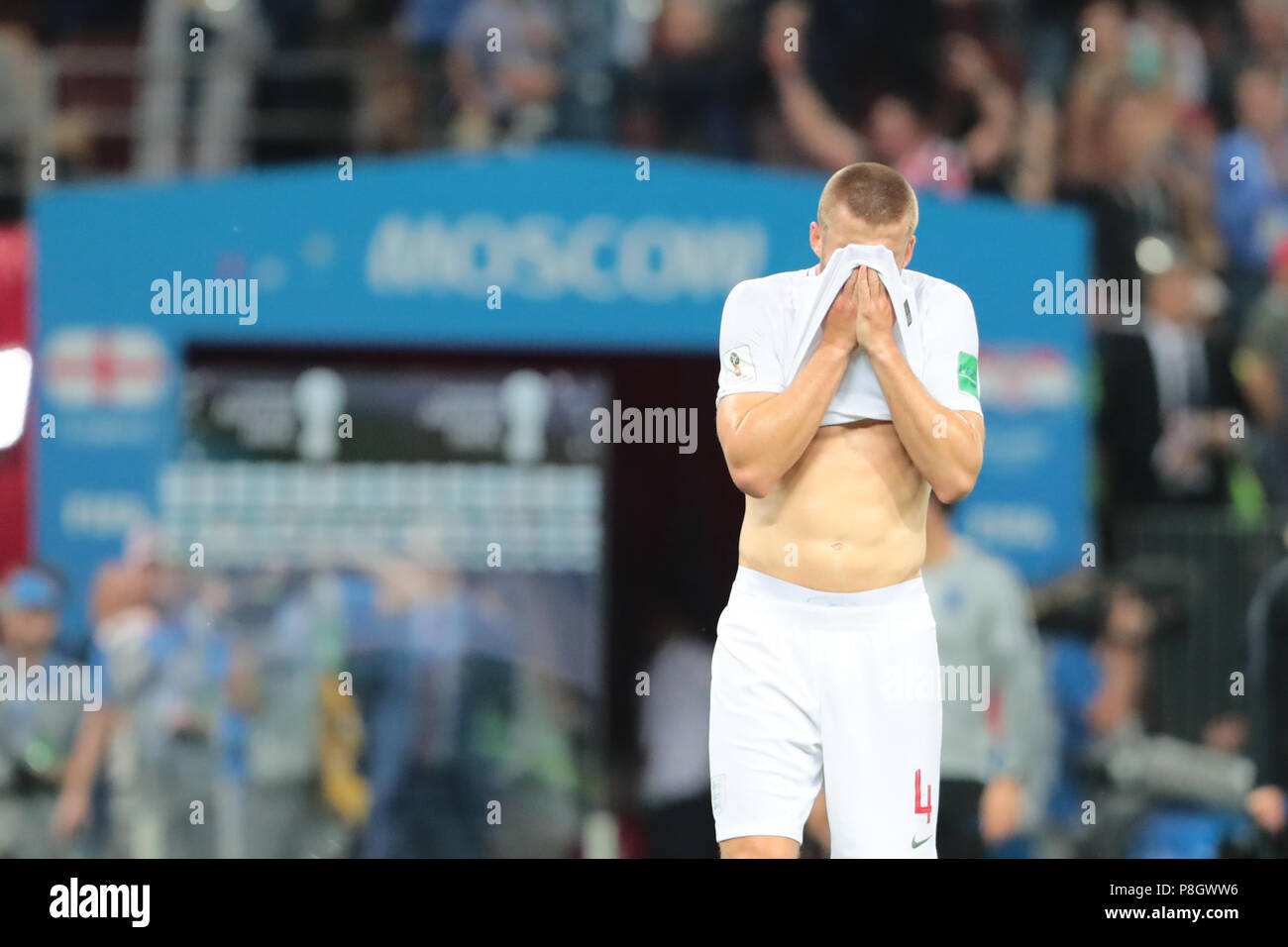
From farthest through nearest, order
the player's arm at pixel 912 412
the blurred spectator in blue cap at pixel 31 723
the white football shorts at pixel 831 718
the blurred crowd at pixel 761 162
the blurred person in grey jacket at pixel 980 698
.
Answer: the blurred crowd at pixel 761 162, the blurred spectator in blue cap at pixel 31 723, the blurred person in grey jacket at pixel 980 698, the white football shorts at pixel 831 718, the player's arm at pixel 912 412

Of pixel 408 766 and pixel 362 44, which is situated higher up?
pixel 362 44

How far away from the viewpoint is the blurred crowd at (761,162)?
25.8 ft

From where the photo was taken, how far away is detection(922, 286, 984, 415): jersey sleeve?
4.66 m

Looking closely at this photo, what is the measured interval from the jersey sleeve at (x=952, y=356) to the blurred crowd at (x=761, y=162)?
191 cm

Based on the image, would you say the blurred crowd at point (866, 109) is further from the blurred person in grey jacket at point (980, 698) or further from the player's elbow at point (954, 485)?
the player's elbow at point (954, 485)

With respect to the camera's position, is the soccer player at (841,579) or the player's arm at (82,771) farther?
the player's arm at (82,771)

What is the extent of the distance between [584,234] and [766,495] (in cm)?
394

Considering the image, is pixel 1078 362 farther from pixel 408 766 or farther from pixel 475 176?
pixel 408 766

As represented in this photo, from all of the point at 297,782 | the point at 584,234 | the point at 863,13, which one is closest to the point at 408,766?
the point at 297,782

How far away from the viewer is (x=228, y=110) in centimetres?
980

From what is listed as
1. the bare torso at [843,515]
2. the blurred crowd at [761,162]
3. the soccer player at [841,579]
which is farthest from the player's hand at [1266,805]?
the bare torso at [843,515]

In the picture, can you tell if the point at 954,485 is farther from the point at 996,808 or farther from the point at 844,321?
the point at 996,808

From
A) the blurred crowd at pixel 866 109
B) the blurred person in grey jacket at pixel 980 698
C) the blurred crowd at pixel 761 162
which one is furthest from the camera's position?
the blurred crowd at pixel 866 109

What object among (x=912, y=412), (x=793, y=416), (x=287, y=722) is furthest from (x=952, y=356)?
A: (x=287, y=722)
